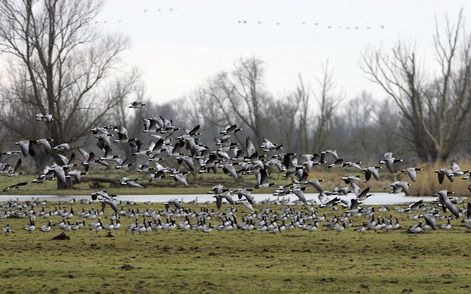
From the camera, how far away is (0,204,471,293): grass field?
17.0 meters

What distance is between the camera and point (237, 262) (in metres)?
20.3

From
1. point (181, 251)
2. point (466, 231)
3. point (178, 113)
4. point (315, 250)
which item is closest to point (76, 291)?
point (181, 251)

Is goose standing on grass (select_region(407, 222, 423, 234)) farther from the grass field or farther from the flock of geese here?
the grass field

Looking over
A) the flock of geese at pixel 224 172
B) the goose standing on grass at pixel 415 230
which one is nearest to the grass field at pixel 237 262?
the goose standing on grass at pixel 415 230

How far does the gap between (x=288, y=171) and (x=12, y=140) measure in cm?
4490

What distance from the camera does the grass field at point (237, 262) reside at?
16953mm

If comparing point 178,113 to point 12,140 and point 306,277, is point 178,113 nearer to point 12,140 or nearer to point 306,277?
point 12,140

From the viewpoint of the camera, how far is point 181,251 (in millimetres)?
22406

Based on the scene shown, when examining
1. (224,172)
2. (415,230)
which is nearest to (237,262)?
(224,172)

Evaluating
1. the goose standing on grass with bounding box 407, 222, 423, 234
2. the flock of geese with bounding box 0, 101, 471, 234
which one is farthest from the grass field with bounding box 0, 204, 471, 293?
the flock of geese with bounding box 0, 101, 471, 234

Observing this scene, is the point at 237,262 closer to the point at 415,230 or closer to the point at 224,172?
the point at 224,172

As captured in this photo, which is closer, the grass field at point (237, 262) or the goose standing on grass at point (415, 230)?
the grass field at point (237, 262)

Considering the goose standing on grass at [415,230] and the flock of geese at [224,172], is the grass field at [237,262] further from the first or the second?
the flock of geese at [224,172]

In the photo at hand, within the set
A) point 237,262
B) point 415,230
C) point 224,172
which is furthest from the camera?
point 415,230
